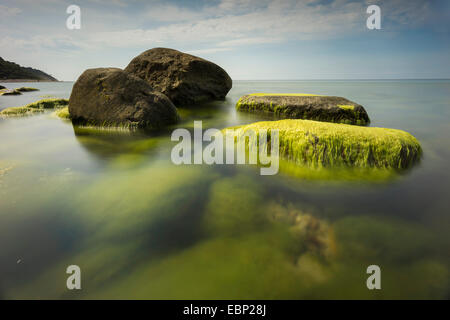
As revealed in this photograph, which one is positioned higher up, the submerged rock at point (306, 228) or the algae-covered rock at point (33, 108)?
the algae-covered rock at point (33, 108)

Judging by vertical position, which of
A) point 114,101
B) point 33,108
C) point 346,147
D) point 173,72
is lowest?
point 346,147

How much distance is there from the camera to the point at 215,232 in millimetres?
2170

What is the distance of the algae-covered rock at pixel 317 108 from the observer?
7707 millimetres

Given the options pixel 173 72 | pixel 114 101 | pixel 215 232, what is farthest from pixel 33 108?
pixel 215 232

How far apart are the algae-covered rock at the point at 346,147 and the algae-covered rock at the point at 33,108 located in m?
12.1

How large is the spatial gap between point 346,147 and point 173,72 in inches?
413

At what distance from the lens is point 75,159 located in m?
4.15

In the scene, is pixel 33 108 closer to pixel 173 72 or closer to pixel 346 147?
pixel 173 72

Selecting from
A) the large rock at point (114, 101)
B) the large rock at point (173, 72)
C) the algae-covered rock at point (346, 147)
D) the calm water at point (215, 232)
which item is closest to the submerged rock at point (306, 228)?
the calm water at point (215, 232)

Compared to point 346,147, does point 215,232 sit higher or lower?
lower

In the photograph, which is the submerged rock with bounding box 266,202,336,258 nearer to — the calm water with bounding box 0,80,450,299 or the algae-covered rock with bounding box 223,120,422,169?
the calm water with bounding box 0,80,450,299

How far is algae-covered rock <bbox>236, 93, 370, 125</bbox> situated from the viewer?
25.3 feet

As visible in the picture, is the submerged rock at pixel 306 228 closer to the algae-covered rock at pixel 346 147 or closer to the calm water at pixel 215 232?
the calm water at pixel 215 232

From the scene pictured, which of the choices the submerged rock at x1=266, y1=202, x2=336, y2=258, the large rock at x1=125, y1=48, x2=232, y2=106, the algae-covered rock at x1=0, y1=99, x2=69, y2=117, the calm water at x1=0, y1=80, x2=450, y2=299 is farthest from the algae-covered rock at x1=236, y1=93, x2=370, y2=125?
the algae-covered rock at x1=0, y1=99, x2=69, y2=117
